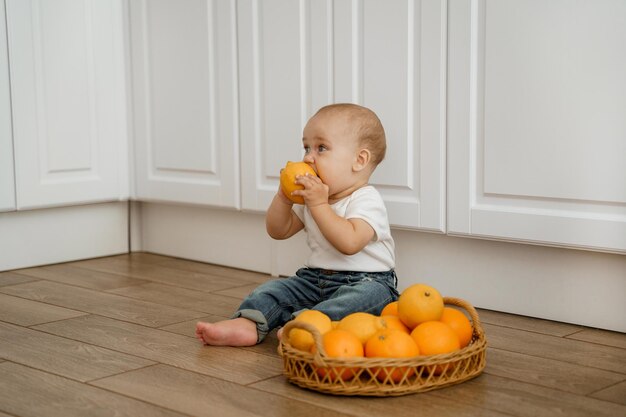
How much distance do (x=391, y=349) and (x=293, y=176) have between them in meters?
0.49

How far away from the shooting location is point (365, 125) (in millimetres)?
1890

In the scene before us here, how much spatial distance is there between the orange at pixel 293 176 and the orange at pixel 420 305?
0.36 meters

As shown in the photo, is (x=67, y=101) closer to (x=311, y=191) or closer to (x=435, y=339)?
(x=311, y=191)

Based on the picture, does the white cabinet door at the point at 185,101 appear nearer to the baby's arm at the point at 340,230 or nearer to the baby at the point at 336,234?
the baby at the point at 336,234

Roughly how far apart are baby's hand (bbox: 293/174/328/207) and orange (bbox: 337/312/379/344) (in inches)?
12.8

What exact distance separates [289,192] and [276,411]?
563 mm

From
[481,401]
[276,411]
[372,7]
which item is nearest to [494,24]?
[372,7]

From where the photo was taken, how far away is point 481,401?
1.41m

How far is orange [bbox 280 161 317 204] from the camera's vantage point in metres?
1.80

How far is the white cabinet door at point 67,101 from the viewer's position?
2.50m

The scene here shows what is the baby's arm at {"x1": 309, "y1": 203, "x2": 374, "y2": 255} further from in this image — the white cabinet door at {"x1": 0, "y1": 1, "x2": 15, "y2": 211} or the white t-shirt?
the white cabinet door at {"x1": 0, "y1": 1, "x2": 15, "y2": 211}

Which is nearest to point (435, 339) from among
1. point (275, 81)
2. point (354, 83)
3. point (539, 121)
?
point (539, 121)

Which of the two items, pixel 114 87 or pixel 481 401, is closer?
pixel 481 401

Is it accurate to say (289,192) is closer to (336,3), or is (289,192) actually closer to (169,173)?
(336,3)
